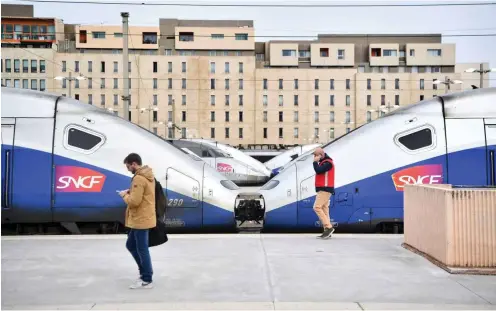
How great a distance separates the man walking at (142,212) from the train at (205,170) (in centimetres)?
584

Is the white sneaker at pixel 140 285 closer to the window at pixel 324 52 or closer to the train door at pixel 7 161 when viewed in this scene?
the train door at pixel 7 161

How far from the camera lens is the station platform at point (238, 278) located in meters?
6.70

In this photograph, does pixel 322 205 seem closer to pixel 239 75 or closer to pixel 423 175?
pixel 423 175

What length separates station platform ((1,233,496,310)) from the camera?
670 cm

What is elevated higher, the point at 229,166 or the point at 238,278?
the point at 229,166

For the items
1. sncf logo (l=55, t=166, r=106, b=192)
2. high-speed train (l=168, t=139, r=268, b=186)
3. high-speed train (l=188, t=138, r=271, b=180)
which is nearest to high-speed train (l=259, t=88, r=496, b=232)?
sncf logo (l=55, t=166, r=106, b=192)

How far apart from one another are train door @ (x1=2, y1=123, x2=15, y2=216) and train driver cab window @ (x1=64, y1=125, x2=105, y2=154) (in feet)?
3.47

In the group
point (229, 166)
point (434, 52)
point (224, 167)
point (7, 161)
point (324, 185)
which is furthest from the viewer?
point (434, 52)

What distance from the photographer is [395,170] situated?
13.5 metres

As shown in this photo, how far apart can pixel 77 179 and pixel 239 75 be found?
3550 inches

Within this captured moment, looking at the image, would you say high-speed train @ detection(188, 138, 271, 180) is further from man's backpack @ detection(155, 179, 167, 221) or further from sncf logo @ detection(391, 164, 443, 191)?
man's backpack @ detection(155, 179, 167, 221)

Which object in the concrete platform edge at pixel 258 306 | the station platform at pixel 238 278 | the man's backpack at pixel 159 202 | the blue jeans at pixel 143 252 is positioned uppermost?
the man's backpack at pixel 159 202

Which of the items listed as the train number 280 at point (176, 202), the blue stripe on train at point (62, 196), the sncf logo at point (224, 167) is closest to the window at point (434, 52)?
the sncf logo at point (224, 167)

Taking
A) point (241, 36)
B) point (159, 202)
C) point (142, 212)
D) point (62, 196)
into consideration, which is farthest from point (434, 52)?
point (142, 212)
